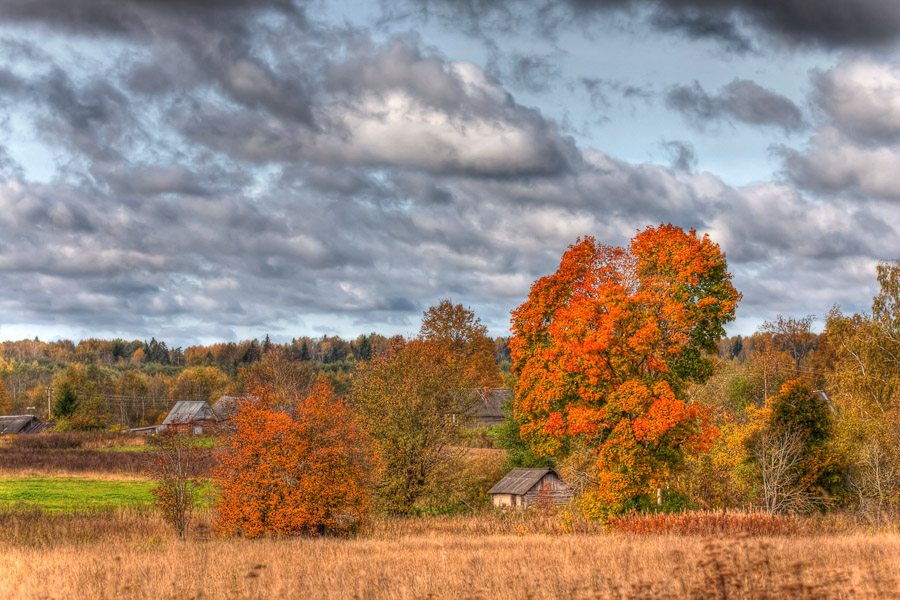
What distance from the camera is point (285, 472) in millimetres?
27344

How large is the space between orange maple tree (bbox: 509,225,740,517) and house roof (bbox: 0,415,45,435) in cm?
9161

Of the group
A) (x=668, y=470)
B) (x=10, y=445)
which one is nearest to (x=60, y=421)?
(x=10, y=445)

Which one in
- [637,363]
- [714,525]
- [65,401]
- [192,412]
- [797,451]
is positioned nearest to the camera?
[714,525]

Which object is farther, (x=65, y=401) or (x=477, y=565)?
(x=65, y=401)

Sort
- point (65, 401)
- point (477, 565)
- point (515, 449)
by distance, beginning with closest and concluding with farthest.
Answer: point (477, 565), point (515, 449), point (65, 401)

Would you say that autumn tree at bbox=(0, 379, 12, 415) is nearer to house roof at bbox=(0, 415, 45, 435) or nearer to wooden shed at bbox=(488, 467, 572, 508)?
house roof at bbox=(0, 415, 45, 435)

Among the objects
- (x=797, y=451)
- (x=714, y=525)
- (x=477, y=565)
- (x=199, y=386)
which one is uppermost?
(x=199, y=386)

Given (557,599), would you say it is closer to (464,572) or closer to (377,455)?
(464,572)

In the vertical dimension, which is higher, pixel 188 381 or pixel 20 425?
pixel 188 381

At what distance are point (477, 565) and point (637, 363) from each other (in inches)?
775

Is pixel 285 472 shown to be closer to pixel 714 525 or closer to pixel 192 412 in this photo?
pixel 714 525

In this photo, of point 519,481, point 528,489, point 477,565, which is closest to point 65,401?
point 519,481

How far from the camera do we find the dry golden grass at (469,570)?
11.2 meters

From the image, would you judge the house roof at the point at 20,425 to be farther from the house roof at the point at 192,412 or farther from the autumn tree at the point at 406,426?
the autumn tree at the point at 406,426
